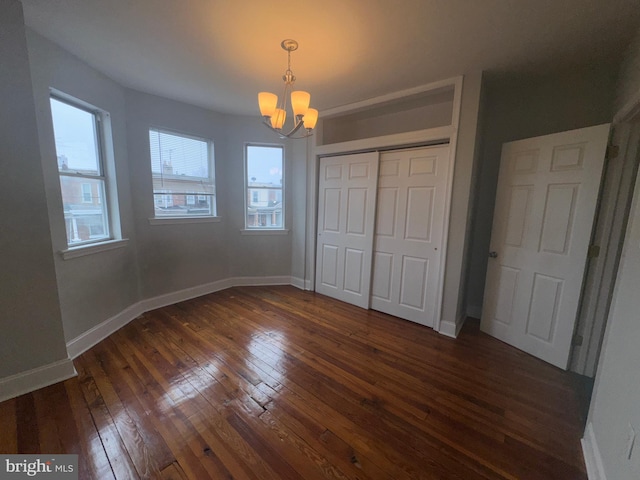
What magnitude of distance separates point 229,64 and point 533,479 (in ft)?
11.7

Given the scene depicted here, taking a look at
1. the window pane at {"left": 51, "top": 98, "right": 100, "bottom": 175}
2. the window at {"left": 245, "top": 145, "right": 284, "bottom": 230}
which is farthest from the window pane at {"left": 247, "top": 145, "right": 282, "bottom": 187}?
the window pane at {"left": 51, "top": 98, "right": 100, "bottom": 175}

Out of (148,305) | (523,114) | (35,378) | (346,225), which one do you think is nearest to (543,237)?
(523,114)

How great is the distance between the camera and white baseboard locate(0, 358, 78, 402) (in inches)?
68.3

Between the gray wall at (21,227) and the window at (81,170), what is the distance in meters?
0.49

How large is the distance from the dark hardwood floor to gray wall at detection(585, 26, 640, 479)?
25 cm

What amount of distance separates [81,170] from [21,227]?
3.02 feet

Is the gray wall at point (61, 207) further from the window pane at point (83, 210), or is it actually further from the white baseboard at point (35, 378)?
the white baseboard at point (35, 378)

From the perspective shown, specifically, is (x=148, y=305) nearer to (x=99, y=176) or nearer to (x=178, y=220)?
(x=178, y=220)

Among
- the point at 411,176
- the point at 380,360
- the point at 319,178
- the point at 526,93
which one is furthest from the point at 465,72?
the point at 380,360

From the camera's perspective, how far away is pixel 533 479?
1.30 metres

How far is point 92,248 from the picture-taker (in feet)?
7.88

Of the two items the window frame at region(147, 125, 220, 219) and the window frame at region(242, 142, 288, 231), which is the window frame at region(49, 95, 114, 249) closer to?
the window frame at region(147, 125, 220, 219)

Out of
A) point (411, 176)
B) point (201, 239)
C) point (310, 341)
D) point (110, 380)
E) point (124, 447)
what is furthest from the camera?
point (201, 239)

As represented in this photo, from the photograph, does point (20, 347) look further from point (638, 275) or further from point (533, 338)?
point (533, 338)
